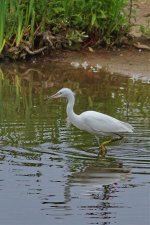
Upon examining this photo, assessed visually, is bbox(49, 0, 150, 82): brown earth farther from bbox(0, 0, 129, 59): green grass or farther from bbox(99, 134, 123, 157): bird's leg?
bbox(99, 134, 123, 157): bird's leg

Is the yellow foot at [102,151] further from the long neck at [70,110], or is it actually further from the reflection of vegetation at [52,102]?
the reflection of vegetation at [52,102]

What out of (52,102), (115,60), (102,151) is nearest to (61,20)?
(115,60)

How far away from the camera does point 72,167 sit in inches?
367

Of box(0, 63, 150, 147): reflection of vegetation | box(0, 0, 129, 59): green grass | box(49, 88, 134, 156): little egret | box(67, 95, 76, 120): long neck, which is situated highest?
box(0, 0, 129, 59): green grass

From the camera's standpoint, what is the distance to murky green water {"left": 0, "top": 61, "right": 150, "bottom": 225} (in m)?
7.79

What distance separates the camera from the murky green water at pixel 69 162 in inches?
307

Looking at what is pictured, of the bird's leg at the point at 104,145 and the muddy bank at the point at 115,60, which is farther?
the muddy bank at the point at 115,60

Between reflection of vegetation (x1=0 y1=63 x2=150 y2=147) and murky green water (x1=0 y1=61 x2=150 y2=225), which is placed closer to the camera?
murky green water (x1=0 y1=61 x2=150 y2=225)

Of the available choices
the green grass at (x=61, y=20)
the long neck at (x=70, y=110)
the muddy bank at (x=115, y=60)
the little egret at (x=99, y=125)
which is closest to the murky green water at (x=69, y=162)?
the little egret at (x=99, y=125)

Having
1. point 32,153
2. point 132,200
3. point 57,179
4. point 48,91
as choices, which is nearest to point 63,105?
point 48,91

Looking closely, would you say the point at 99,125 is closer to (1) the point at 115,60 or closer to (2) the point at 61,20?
(1) the point at 115,60

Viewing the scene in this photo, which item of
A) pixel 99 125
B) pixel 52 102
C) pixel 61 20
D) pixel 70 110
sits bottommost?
pixel 52 102

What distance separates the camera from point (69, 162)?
9.48 metres

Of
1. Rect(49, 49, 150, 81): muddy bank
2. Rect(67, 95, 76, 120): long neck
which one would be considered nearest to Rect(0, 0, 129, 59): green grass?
Rect(49, 49, 150, 81): muddy bank
